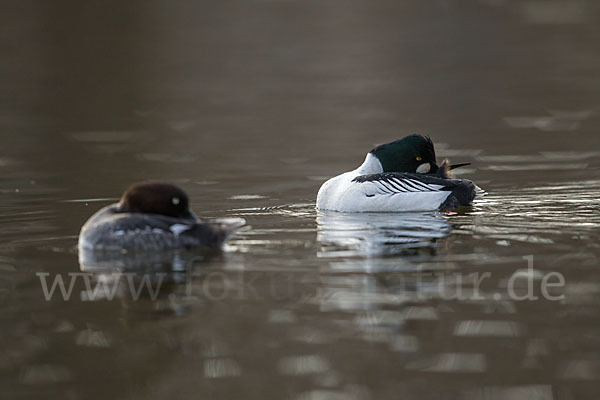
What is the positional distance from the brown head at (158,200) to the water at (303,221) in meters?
0.58

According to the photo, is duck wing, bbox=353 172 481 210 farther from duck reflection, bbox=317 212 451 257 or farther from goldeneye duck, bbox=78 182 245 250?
goldeneye duck, bbox=78 182 245 250

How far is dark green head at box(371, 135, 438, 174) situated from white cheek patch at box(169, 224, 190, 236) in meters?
3.61

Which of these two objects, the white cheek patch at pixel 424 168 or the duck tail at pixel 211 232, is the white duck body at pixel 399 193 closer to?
the white cheek patch at pixel 424 168

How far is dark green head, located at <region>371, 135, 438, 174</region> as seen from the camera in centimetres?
1259

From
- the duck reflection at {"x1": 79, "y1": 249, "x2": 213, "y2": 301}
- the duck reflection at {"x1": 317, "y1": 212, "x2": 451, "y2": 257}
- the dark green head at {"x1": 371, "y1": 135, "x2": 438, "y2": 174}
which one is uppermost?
the dark green head at {"x1": 371, "y1": 135, "x2": 438, "y2": 174}

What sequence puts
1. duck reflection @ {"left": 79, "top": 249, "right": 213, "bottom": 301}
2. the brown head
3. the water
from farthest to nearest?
the brown head, duck reflection @ {"left": 79, "top": 249, "right": 213, "bottom": 301}, the water

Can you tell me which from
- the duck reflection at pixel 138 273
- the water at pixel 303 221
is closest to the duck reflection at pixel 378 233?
the water at pixel 303 221

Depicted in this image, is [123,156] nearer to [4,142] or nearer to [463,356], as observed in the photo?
[4,142]

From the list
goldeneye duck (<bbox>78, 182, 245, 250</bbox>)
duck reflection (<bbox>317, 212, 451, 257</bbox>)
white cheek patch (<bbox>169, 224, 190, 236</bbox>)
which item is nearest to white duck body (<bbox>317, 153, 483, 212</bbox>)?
duck reflection (<bbox>317, 212, 451, 257</bbox>)

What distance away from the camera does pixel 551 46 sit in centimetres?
3134

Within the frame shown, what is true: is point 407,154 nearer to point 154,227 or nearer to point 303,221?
point 303,221

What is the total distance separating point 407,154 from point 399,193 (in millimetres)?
961

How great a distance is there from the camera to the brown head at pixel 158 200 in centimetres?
984

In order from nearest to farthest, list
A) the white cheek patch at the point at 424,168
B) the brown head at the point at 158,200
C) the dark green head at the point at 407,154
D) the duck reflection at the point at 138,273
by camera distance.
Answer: the duck reflection at the point at 138,273 → the brown head at the point at 158,200 → the dark green head at the point at 407,154 → the white cheek patch at the point at 424,168
